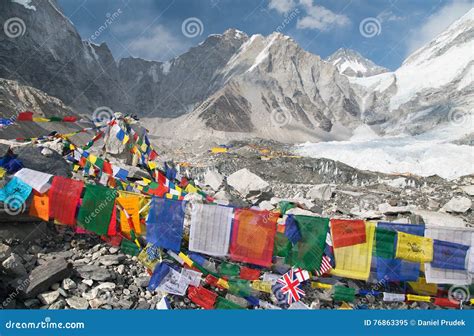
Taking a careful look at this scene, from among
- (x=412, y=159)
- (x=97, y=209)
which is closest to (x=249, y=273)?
(x=97, y=209)

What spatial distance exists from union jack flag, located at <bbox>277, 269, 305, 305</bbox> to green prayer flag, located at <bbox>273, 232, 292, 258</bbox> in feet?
1.17

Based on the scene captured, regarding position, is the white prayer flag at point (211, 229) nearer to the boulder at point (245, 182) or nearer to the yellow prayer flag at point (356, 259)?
the yellow prayer flag at point (356, 259)

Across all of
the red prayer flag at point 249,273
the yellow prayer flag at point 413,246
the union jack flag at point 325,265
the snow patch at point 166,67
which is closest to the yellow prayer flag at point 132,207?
the red prayer flag at point 249,273

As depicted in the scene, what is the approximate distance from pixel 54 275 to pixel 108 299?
92 centimetres

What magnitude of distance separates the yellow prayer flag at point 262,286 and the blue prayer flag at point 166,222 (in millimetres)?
1535

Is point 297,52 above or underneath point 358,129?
above

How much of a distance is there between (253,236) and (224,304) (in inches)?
50.6

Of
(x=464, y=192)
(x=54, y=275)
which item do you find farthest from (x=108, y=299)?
(x=464, y=192)

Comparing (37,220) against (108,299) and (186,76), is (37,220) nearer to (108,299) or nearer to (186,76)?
(108,299)

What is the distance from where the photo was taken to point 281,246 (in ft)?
22.8

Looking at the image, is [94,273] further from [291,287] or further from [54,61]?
[54,61]

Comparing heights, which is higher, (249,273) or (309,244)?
(309,244)

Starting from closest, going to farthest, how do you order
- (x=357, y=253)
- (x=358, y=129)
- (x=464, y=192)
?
(x=357, y=253)
(x=464, y=192)
(x=358, y=129)

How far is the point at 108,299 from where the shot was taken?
6.05m
